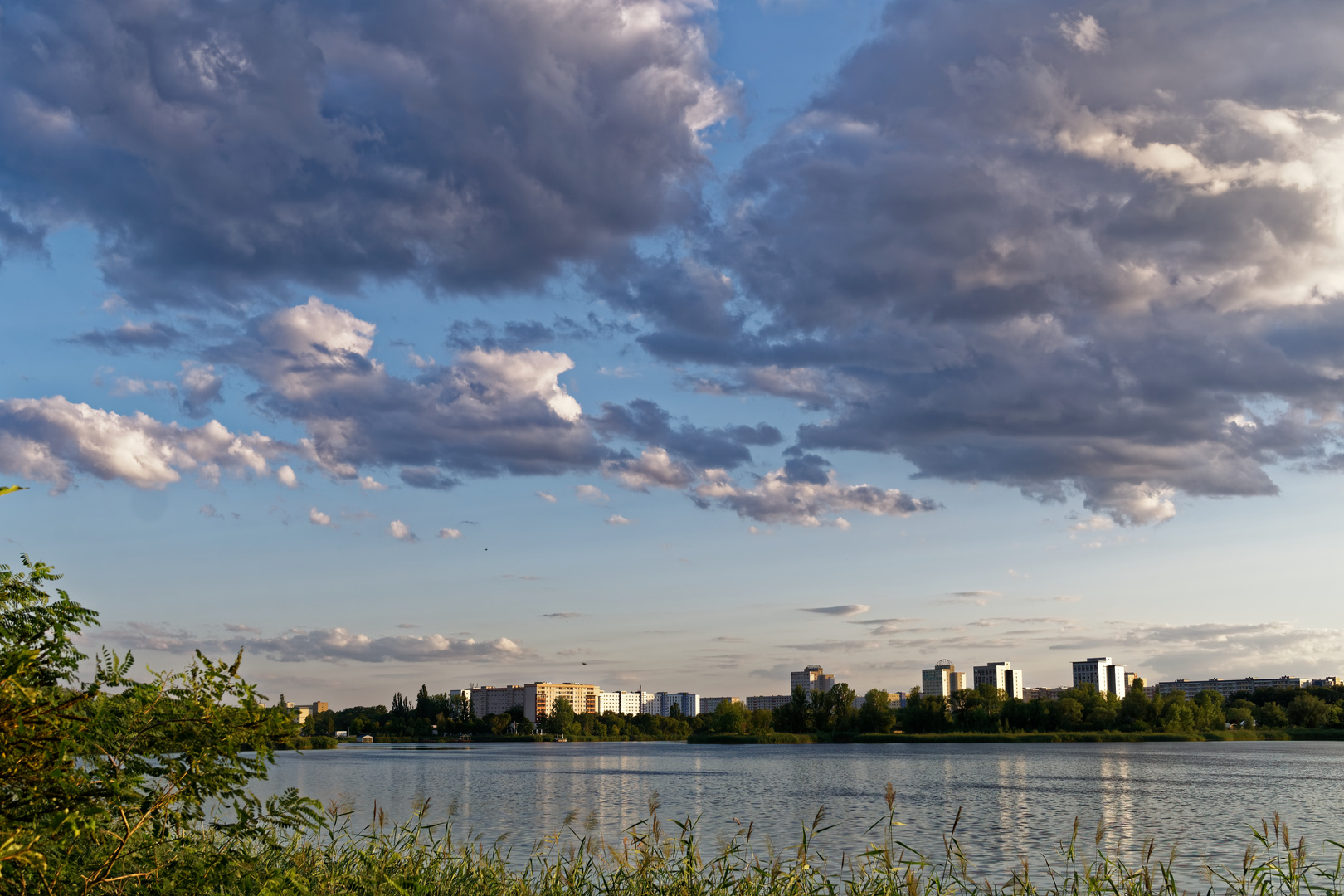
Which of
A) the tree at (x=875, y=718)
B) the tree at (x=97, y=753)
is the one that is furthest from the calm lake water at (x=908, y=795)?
the tree at (x=875, y=718)

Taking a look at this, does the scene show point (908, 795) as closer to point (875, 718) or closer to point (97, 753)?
point (97, 753)

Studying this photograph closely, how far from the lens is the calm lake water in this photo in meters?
32.8

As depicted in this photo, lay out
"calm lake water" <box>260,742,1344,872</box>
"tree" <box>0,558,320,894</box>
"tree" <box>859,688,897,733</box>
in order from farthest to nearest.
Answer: "tree" <box>859,688,897,733</box>
"calm lake water" <box>260,742,1344,872</box>
"tree" <box>0,558,320,894</box>

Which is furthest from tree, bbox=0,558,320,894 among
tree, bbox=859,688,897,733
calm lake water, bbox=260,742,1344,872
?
tree, bbox=859,688,897,733

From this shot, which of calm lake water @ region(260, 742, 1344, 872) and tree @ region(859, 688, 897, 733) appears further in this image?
tree @ region(859, 688, 897, 733)

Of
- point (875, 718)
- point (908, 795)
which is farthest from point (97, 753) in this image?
point (875, 718)

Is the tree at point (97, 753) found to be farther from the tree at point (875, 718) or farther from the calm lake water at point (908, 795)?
the tree at point (875, 718)

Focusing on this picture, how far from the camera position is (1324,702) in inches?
6348

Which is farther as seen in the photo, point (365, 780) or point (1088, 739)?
point (1088, 739)

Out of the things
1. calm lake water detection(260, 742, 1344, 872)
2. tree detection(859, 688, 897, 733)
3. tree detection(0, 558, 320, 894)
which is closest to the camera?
tree detection(0, 558, 320, 894)

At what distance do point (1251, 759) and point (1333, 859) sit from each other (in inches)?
3088

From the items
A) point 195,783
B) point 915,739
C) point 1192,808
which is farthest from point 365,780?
point 915,739

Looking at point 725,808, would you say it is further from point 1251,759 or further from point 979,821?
point 1251,759

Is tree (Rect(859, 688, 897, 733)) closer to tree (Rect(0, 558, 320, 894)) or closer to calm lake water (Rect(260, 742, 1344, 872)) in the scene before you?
calm lake water (Rect(260, 742, 1344, 872))
